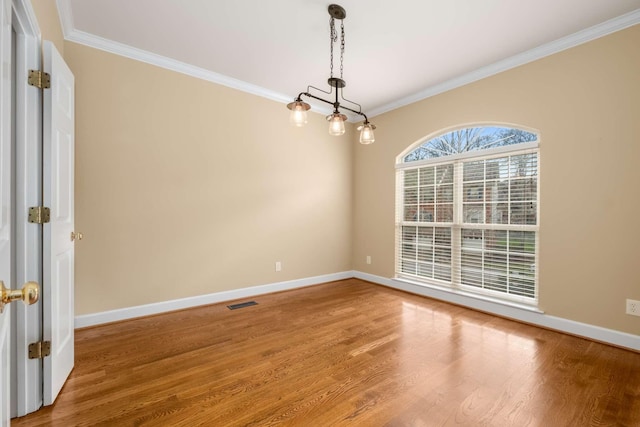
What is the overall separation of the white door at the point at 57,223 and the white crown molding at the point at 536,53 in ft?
12.3

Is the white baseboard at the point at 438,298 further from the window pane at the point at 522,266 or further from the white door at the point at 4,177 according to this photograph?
the white door at the point at 4,177

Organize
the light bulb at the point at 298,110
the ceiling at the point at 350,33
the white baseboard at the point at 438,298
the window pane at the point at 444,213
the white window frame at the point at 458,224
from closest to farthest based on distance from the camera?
the light bulb at the point at 298,110, the ceiling at the point at 350,33, the white baseboard at the point at 438,298, the white window frame at the point at 458,224, the window pane at the point at 444,213

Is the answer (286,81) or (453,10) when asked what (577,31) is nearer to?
(453,10)

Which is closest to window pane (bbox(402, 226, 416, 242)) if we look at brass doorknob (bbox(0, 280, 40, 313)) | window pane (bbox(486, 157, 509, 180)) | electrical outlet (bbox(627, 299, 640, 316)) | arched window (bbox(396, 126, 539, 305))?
arched window (bbox(396, 126, 539, 305))

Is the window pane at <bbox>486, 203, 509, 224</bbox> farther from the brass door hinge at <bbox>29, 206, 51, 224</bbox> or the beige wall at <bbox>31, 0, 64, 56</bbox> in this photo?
the beige wall at <bbox>31, 0, 64, 56</bbox>

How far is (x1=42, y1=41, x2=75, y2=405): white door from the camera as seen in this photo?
172cm

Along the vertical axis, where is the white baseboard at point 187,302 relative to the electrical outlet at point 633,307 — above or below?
below

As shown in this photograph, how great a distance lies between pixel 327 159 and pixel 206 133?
190 centimetres

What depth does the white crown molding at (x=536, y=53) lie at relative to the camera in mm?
2510

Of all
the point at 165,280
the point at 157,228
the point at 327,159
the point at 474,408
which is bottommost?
the point at 474,408

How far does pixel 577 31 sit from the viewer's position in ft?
8.79

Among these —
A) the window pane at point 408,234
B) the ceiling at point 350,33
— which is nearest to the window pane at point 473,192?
the window pane at point 408,234

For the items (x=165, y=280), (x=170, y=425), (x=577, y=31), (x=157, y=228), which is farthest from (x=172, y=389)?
(x=577, y=31)

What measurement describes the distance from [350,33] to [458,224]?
2520 mm
